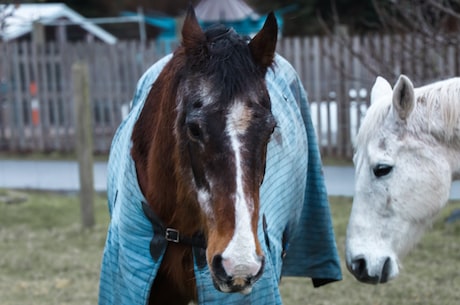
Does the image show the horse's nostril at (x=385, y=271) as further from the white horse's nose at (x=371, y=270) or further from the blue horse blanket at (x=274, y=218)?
the blue horse blanket at (x=274, y=218)

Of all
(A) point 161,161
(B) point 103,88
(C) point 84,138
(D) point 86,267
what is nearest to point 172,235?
(A) point 161,161

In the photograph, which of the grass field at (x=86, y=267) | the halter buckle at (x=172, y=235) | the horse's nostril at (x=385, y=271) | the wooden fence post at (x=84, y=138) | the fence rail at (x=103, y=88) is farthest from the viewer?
the fence rail at (x=103, y=88)

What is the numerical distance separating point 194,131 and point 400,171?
3.86ft

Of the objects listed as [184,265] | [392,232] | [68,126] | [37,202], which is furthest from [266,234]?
[68,126]

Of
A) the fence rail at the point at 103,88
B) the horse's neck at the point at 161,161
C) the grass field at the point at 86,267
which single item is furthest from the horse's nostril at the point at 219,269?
the fence rail at the point at 103,88

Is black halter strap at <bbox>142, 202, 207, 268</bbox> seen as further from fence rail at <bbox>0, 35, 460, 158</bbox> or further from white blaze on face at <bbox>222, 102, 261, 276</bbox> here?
fence rail at <bbox>0, 35, 460, 158</bbox>

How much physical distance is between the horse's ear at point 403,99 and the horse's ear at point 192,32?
988 mm

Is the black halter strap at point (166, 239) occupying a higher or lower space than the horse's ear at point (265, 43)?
lower

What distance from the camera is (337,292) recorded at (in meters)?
6.14

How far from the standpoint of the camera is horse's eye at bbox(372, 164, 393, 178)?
3.79 m

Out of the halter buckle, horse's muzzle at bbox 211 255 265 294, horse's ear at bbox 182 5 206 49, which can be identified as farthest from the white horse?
horse's muzzle at bbox 211 255 265 294

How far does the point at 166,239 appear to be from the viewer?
11.1 feet

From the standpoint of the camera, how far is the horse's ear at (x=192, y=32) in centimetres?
312

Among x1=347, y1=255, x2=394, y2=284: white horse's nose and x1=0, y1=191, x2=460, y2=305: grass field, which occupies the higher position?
x1=347, y1=255, x2=394, y2=284: white horse's nose
